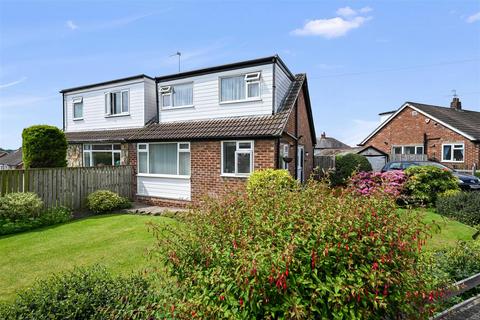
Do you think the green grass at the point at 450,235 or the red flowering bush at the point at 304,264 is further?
the green grass at the point at 450,235

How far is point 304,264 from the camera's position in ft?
7.91

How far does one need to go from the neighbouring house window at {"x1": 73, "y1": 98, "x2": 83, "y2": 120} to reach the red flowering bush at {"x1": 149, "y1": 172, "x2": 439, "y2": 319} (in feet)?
59.0

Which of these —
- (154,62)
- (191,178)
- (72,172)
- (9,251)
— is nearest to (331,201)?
(9,251)

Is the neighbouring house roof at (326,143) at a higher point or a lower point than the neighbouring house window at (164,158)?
higher

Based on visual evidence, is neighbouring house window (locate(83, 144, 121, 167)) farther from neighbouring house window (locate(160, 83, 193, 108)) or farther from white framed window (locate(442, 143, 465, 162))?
white framed window (locate(442, 143, 465, 162))

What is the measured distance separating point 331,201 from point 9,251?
7985mm

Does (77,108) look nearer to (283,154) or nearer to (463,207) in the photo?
(283,154)

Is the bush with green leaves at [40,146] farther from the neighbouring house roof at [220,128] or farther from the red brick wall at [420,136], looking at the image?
the red brick wall at [420,136]

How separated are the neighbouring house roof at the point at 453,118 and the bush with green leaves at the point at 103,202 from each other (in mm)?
24909

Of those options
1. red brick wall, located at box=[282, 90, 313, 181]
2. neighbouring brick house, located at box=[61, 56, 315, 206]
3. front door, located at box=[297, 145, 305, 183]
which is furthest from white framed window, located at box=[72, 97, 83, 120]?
front door, located at box=[297, 145, 305, 183]

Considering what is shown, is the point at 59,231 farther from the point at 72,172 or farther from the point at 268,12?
the point at 268,12

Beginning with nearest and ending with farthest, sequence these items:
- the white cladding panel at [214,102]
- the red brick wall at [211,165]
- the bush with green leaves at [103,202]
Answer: the red brick wall at [211,165] → the bush with green leaves at [103,202] → the white cladding panel at [214,102]

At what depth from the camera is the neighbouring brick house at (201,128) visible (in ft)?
37.2

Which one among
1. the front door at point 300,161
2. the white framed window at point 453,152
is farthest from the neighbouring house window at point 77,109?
the white framed window at point 453,152
